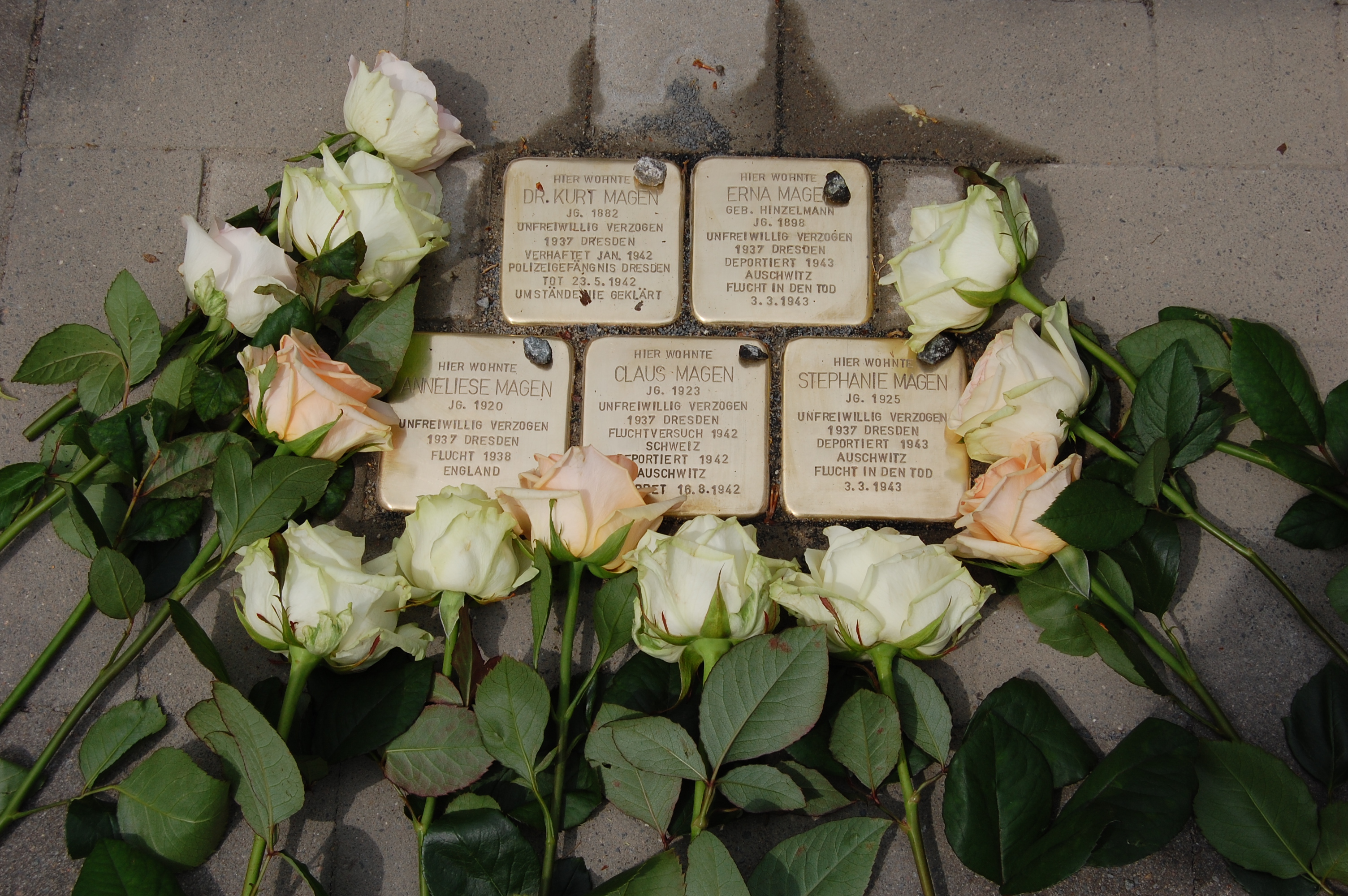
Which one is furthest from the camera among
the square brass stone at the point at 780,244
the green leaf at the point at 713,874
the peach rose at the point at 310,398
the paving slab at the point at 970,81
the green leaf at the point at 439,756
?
the paving slab at the point at 970,81

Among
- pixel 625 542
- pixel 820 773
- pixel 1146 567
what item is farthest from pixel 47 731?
pixel 1146 567

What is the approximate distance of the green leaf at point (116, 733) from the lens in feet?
5.11

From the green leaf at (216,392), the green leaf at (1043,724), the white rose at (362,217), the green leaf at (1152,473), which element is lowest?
the green leaf at (1043,724)

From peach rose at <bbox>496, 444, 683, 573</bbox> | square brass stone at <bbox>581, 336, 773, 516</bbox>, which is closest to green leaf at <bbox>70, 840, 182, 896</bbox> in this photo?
peach rose at <bbox>496, 444, 683, 573</bbox>

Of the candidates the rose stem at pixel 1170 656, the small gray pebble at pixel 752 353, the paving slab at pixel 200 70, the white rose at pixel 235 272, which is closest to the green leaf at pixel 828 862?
the rose stem at pixel 1170 656

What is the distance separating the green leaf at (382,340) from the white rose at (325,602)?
37cm

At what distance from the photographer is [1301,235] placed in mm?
1963

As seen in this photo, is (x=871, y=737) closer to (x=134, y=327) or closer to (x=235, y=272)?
(x=235, y=272)

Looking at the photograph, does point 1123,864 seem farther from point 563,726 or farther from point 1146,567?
point 563,726

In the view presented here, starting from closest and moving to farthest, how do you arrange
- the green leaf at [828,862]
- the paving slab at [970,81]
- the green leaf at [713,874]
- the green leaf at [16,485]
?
the green leaf at [713,874] → the green leaf at [828,862] → the green leaf at [16,485] → the paving slab at [970,81]

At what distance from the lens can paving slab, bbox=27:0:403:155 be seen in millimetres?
2059

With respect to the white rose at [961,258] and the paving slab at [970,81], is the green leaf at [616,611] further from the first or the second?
the paving slab at [970,81]

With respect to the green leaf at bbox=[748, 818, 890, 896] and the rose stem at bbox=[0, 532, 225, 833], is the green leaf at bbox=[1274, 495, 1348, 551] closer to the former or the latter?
the green leaf at bbox=[748, 818, 890, 896]

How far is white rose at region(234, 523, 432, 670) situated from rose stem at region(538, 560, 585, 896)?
270 millimetres
